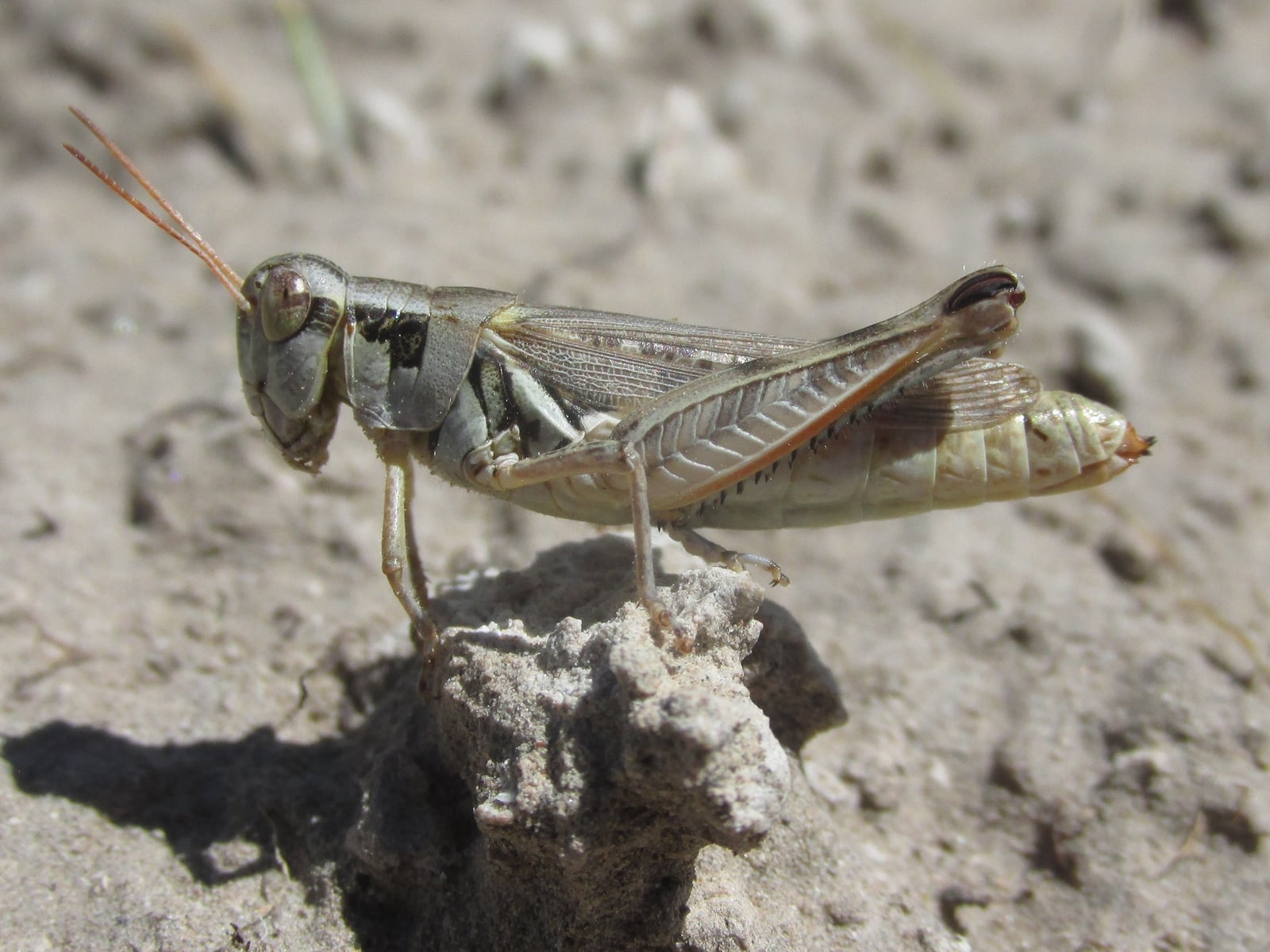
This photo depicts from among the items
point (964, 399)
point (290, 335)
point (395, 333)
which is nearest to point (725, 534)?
point (964, 399)

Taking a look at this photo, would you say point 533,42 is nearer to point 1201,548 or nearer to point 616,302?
point 616,302

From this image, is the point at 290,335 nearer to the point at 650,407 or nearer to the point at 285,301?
the point at 285,301

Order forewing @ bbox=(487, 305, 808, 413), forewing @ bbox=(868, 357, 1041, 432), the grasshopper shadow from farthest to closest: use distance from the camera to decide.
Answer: forewing @ bbox=(487, 305, 808, 413) < forewing @ bbox=(868, 357, 1041, 432) < the grasshopper shadow

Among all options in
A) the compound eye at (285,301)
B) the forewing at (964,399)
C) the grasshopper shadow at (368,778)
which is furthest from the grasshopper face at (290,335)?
the forewing at (964,399)

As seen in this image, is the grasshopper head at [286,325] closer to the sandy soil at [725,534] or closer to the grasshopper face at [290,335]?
the grasshopper face at [290,335]

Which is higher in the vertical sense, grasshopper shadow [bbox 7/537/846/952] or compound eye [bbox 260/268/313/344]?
compound eye [bbox 260/268/313/344]

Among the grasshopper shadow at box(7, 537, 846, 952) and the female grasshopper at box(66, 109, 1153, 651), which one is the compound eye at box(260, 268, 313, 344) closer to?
the female grasshopper at box(66, 109, 1153, 651)

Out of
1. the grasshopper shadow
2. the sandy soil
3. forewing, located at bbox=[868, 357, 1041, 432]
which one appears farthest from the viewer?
forewing, located at bbox=[868, 357, 1041, 432]

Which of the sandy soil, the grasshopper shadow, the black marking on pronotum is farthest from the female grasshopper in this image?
the sandy soil

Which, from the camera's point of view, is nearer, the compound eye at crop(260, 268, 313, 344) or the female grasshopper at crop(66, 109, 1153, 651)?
the female grasshopper at crop(66, 109, 1153, 651)

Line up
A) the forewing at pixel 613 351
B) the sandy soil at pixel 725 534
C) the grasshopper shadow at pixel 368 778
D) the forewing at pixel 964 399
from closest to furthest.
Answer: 1. the grasshopper shadow at pixel 368 778
2. the sandy soil at pixel 725 534
3. the forewing at pixel 964 399
4. the forewing at pixel 613 351
